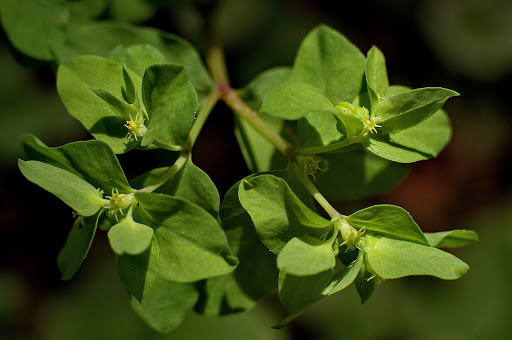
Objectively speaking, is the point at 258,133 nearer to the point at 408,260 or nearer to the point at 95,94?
the point at 95,94

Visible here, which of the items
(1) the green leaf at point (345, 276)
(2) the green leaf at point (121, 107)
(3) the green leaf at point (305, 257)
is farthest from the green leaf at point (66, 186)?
(1) the green leaf at point (345, 276)

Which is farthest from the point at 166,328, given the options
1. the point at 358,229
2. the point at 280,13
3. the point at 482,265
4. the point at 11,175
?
the point at 482,265

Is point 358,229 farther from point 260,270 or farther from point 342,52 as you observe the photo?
point 342,52

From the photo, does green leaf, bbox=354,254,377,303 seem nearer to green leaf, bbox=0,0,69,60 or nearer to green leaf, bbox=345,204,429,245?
green leaf, bbox=345,204,429,245

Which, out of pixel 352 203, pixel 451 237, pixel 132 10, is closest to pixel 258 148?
pixel 451 237

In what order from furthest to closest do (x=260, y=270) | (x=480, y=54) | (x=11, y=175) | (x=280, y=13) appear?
(x=480, y=54)
(x=280, y=13)
(x=11, y=175)
(x=260, y=270)

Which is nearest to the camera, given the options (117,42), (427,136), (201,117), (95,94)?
(95,94)

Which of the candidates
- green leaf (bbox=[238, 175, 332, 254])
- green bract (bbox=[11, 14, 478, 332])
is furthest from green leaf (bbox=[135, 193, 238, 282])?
green leaf (bbox=[238, 175, 332, 254])
